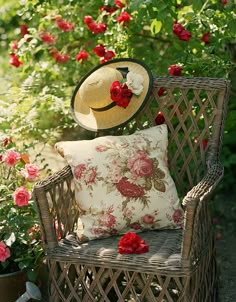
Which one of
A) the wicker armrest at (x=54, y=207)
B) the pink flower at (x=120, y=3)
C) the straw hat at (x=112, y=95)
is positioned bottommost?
the wicker armrest at (x=54, y=207)

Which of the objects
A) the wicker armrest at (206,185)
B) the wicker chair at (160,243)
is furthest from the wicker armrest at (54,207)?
the wicker armrest at (206,185)

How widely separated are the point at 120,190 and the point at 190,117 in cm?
45

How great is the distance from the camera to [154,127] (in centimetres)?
262

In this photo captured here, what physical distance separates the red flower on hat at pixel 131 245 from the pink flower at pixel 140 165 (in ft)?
0.87

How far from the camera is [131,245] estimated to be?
2.29 m

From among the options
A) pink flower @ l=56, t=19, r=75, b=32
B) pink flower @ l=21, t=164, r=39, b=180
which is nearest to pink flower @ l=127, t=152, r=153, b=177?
pink flower @ l=21, t=164, r=39, b=180

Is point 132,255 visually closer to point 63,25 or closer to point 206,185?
point 206,185

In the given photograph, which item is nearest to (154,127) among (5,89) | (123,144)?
(123,144)

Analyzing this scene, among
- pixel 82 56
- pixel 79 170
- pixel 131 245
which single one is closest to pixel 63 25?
pixel 82 56

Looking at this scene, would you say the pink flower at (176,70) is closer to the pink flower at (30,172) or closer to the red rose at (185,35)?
the red rose at (185,35)

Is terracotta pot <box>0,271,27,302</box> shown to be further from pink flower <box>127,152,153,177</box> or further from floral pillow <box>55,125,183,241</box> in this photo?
pink flower <box>127,152,153,177</box>

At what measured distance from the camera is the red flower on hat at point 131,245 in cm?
229

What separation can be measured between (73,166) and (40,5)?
4.35 ft

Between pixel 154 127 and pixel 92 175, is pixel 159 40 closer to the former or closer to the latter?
pixel 154 127
